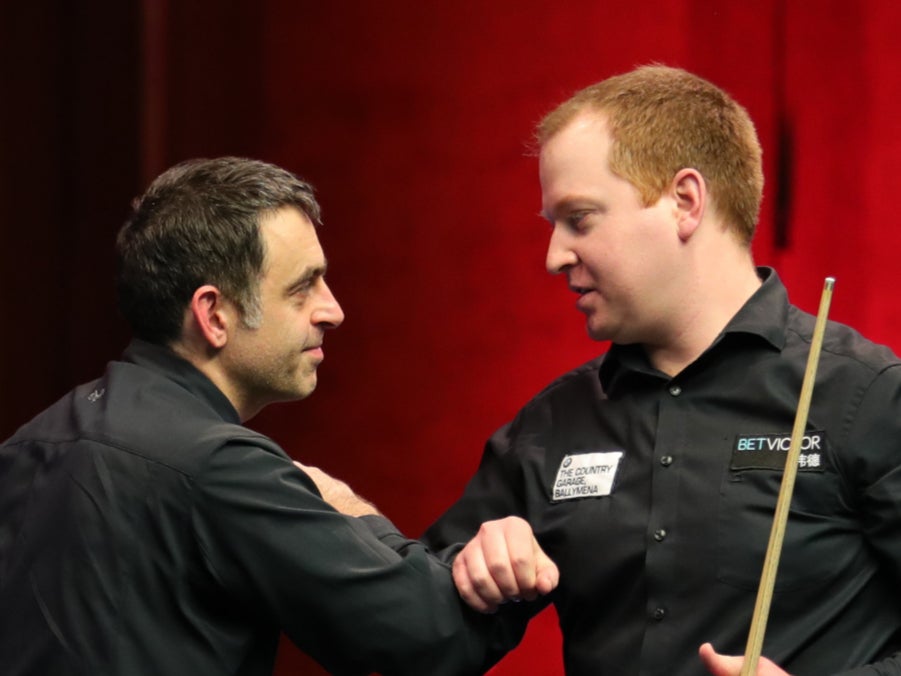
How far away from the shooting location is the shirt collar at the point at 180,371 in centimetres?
186

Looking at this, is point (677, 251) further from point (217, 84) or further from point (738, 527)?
point (217, 84)

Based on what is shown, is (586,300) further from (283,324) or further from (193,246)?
(193,246)

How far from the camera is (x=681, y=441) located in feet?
5.79

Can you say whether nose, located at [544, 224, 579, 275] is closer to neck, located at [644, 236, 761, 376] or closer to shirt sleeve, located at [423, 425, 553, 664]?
neck, located at [644, 236, 761, 376]

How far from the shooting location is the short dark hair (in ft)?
6.23

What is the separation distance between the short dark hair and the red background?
88cm

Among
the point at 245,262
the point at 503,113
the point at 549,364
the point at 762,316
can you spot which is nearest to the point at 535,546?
the point at 762,316

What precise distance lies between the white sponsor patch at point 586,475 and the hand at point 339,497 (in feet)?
0.98

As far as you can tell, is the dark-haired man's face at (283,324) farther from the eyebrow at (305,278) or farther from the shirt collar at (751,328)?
the shirt collar at (751,328)

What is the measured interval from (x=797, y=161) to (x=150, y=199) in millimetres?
1116

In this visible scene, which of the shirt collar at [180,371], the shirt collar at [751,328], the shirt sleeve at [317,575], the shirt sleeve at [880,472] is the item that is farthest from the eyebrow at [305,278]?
the shirt sleeve at [880,472]

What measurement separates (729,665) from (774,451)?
0.98 feet

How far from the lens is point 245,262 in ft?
6.25

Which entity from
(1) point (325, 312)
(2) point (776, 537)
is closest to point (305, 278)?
(1) point (325, 312)
